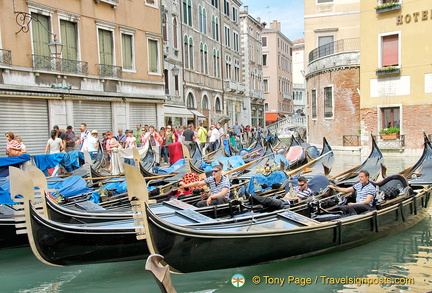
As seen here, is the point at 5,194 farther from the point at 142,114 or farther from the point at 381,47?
the point at 381,47

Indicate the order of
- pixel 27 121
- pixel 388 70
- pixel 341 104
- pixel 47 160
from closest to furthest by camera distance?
pixel 47 160
pixel 27 121
pixel 388 70
pixel 341 104

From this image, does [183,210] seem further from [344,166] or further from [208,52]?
[208,52]

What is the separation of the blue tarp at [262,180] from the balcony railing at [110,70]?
262 inches

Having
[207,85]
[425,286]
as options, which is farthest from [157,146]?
[207,85]

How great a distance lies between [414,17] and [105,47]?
8167 mm

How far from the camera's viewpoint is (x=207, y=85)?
21.4 meters

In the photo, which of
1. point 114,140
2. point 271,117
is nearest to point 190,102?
point 114,140

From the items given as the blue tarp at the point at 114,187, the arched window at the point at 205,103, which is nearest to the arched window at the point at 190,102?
A: the arched window at the point at 205,103

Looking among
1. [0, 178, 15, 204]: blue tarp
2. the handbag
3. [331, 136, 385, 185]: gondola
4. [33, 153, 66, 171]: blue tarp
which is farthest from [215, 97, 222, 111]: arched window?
[0, 178, 15, 204]: blue tarp

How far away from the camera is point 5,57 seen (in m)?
9.24

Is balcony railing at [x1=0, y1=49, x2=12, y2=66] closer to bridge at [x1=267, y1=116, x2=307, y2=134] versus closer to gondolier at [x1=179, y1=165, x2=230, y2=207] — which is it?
gondolier at [x1=179, y1=165, x2=230, y2=207]

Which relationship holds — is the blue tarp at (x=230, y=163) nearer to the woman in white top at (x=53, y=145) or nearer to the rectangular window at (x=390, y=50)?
the woman in white top at (x=53, y=145)

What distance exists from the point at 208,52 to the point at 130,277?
17.8 m

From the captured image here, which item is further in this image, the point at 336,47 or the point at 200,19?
the point at 200,19
